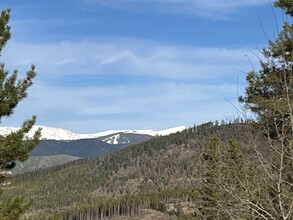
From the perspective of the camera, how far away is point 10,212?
602 inches

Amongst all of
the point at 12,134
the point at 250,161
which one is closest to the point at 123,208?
the point at 12,134

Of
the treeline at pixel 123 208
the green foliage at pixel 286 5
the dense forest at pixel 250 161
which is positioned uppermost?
the green foliage at pixel 286 5

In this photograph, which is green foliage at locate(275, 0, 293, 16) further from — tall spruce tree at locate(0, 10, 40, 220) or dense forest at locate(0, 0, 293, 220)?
tall spruce tree at locate(0, 10, 40, 220)

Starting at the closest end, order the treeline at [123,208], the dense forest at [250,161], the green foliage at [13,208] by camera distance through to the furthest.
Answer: the dense forest at [250,161]
the green foliage at [13,208]
the treeline at [123,208]

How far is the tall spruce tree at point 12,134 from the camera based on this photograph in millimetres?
15578

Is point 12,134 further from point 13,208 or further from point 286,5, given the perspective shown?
point 286,5

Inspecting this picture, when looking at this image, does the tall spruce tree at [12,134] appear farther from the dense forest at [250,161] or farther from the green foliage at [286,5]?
the green foliage at [286,5]

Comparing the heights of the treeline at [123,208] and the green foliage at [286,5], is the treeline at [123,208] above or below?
below

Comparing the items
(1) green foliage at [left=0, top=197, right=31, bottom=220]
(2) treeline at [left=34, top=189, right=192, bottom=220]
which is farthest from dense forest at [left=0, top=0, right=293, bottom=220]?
(2) treeline at [left=34, top=189, right=192, bottom=220]

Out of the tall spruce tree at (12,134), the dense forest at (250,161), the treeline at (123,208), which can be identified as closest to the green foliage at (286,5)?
the dense forest at (250,161)

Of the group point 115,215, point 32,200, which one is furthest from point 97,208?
point 32,200

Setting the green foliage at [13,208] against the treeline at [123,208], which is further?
the treeline at [123,208]

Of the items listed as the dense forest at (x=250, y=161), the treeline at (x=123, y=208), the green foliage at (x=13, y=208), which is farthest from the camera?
the treeline at (x=123, y=208)

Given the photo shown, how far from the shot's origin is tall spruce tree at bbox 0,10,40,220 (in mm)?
15578
